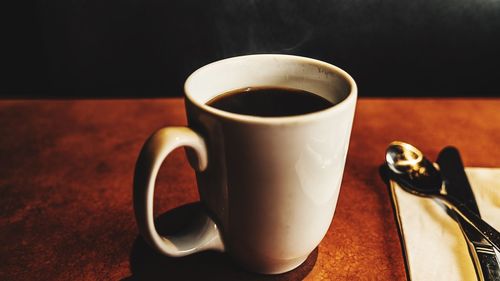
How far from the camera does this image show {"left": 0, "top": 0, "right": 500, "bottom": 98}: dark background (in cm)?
119

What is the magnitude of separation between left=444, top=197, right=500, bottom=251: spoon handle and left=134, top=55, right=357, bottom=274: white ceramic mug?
0.21 meters

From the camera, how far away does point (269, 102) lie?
478mm

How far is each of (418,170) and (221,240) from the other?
35 cm

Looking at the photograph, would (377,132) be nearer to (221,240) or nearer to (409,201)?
(409,201)

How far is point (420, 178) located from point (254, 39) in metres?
0.83

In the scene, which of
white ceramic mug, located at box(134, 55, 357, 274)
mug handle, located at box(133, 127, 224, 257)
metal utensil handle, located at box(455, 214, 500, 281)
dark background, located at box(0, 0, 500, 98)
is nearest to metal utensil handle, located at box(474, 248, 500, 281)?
metal utensil handle, located at box(455, 214, 500, 281)

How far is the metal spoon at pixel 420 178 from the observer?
50cm

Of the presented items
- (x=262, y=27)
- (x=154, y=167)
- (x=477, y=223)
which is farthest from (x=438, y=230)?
(x=262, y=27)

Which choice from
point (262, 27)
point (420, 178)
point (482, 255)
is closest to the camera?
point (482, 255)

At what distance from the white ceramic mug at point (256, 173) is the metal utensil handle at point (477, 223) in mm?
213

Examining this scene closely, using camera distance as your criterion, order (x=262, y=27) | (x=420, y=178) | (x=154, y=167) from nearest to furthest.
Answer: (x=154, y=167) < (x=420, y=178) < (x=262, y=27)

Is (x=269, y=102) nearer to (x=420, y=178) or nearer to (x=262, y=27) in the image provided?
(x=420, y=178)

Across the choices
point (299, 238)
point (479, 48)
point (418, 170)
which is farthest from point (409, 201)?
point (479, 48)

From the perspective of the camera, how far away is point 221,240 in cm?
43
